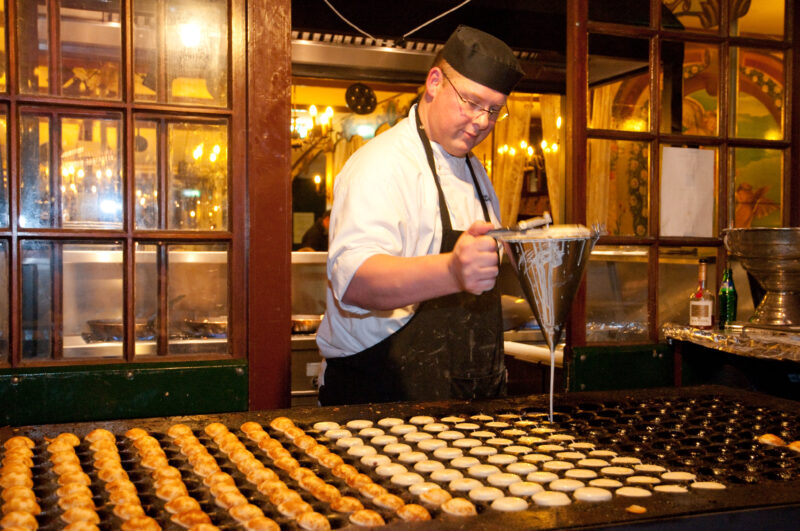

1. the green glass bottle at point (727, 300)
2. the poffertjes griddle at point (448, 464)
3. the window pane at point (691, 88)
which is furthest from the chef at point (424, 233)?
the green glass bottle at point (727, 300)

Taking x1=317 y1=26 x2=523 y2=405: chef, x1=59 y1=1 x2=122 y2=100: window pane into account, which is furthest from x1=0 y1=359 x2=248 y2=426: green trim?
x1=59 y1=1 x2=122 y2=100: window pane

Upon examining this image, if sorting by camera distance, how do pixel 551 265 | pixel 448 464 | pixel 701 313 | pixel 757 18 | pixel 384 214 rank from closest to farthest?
pixel 448 464 < pixel 551 265 < pixel 384 214 < pixel 701 313 < pixel 757 18

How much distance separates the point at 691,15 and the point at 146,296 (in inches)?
104

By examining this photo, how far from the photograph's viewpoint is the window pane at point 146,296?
2748 millimetres

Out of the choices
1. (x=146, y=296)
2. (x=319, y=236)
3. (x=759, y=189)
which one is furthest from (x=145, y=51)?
(x=319, y=236)

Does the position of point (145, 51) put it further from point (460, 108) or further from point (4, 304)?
point (460, 108)

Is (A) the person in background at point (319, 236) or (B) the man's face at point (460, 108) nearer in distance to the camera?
(B) the man's face at point (460, 108)

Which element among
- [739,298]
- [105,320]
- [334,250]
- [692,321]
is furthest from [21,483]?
[739,298]

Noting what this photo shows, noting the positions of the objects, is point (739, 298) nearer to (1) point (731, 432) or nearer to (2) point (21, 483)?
(1) point (731, 432)

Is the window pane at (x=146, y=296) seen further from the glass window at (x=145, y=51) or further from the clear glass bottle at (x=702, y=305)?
the clear glass bottle at (x=702, y=305)

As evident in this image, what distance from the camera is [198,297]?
111 inches

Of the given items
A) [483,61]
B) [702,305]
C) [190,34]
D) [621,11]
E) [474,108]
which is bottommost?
[702,305]

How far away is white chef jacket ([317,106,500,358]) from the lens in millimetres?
2084

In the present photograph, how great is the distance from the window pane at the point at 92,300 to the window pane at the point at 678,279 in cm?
228
